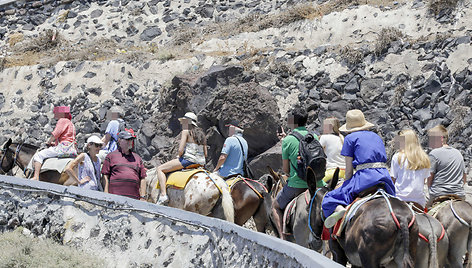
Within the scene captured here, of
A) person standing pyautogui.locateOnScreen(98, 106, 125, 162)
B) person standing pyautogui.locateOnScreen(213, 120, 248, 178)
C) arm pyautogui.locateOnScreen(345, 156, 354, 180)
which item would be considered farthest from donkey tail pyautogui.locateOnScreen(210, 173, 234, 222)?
person standing pyautogui.locateOnScreen(98, 106, 125, 162)

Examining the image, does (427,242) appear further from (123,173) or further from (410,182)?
(123,173)

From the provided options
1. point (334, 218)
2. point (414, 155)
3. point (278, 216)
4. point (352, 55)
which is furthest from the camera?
point (352, 55)

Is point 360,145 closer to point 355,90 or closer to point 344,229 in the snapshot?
point 344,229

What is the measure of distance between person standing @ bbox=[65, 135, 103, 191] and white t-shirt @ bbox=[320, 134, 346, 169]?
160 inches

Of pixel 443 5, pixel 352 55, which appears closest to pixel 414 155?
pixel 352 55

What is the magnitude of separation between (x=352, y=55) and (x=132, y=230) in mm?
10630

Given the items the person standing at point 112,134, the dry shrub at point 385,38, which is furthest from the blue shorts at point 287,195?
the dry shrub at point 385,38

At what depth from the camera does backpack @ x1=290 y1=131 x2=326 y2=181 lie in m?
8.34

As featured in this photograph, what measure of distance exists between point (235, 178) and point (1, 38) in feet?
74.0

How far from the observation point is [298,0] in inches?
909

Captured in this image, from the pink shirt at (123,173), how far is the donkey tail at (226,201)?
136cm

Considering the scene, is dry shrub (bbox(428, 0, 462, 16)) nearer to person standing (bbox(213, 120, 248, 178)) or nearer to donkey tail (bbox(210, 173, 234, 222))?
person standing (bbox(213, 120, 248, 178))

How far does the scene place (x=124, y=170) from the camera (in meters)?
9.94

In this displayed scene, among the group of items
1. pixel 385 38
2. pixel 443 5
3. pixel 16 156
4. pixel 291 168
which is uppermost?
pixel 291 168
